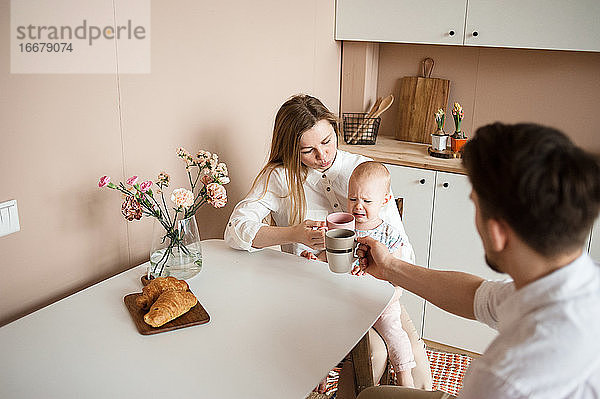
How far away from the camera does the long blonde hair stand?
2.09 meters

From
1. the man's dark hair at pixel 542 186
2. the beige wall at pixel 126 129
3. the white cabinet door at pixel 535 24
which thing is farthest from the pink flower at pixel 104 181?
the white cabinet door at pixel 535 24

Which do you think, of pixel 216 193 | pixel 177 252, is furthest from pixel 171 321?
pixel 216 193

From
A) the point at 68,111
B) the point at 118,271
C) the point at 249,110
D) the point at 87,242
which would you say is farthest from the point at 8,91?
the point at 249,110

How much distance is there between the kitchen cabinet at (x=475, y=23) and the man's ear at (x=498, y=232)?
74.5 inches

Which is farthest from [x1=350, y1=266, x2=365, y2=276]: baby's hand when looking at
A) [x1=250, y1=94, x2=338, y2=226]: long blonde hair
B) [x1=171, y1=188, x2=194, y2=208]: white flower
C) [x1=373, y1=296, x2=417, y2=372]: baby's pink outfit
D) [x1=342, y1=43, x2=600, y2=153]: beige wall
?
[x1=342, y1=43, x2=600, y2=153]: beige wall

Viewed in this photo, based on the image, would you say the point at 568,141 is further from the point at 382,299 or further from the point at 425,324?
the point at 425,324

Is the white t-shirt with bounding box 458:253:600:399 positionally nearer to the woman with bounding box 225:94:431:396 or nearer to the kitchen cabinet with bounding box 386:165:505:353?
the woman with bounding box 225:94:431:396

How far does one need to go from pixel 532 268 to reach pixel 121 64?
1361 mm

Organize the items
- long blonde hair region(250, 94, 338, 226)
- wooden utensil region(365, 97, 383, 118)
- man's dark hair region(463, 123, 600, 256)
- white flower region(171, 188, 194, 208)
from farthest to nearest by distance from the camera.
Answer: wooden utensil region(365, 97, 383, 118) < long blonde hair region(250, 94, 338, 226) < white flower region(171, 188, 194, 208) < man's dark hair region(463, 123, 600, 256)

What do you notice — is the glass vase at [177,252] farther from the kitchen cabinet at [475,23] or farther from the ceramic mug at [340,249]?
the kitchen cabinet at [475,23]

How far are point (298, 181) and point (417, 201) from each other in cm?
92

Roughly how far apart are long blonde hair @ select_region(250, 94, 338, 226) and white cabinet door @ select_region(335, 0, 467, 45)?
0.95m

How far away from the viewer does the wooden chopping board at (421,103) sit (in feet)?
10.3

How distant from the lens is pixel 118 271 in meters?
2.00
